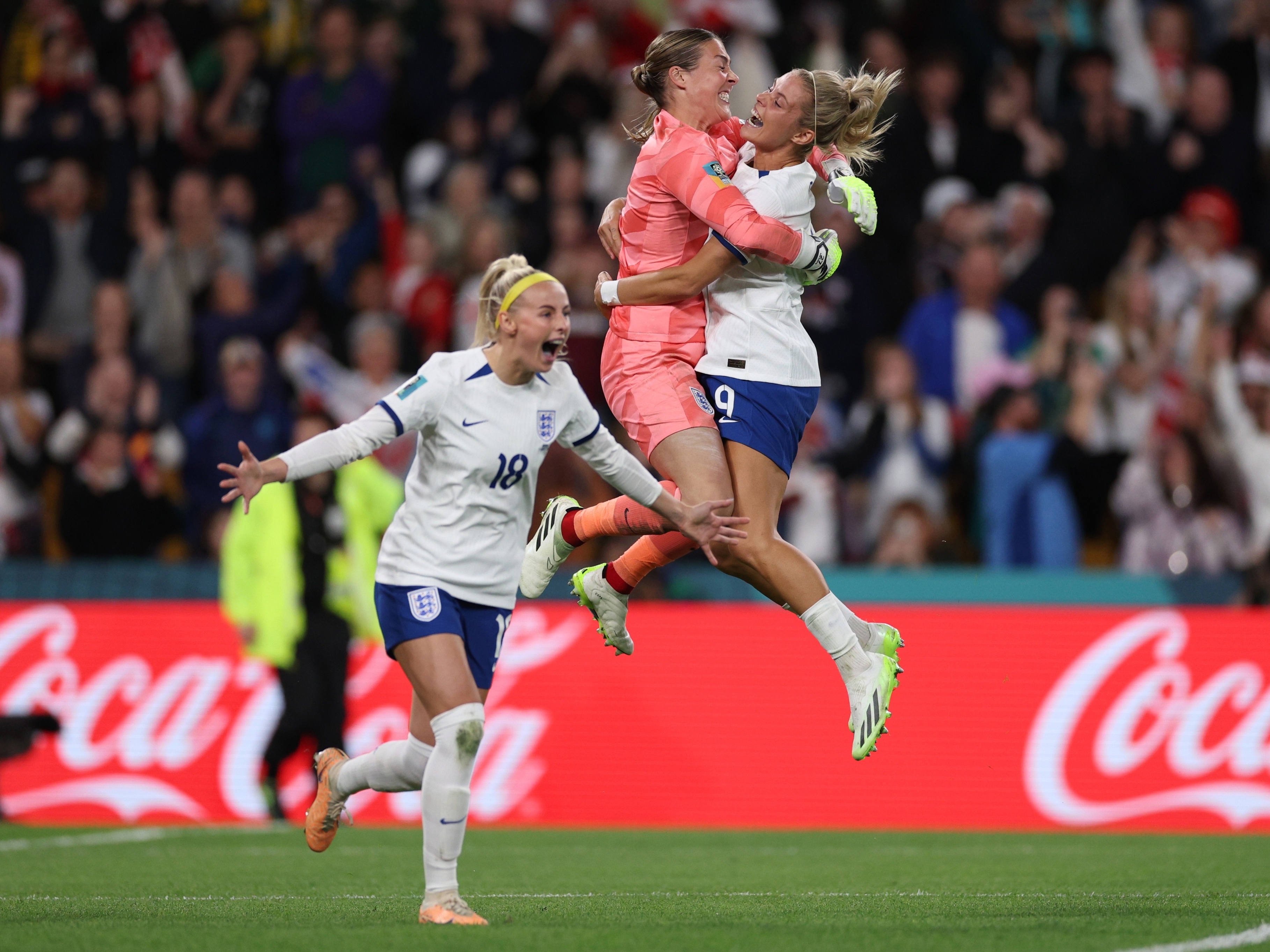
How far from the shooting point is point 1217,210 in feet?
45.3

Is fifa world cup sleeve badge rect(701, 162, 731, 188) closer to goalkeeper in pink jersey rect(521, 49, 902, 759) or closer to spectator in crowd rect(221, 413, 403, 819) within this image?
goalkeeper in pink jersey rect(521, 49, 902, 759)

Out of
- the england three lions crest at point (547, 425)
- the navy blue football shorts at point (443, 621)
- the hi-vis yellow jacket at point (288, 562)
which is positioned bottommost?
the hi-vis yellow jacket at point (288, 562)

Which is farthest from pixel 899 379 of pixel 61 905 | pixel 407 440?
pixel 61 905

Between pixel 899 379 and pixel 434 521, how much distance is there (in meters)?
6.36

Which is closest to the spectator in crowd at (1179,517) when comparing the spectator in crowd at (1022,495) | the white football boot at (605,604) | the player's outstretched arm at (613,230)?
the spectator in crowd at (1022,495)

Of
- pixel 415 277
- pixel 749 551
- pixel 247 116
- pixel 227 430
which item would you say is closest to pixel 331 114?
pixel 247 116

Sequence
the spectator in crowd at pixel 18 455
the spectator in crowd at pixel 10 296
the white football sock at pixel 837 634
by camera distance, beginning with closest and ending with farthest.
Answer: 1. the white football sock at pixel 837 634
2. the spectator in crowd at pixel 18 455
3. the spectator in crowd at pixel 10 296

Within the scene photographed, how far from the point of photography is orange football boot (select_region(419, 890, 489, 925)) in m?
6.36

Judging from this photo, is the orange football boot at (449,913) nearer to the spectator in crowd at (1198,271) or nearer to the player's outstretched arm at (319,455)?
the player's outstretched arm at (319,455)

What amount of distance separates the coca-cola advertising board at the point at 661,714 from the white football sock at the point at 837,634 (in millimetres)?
4726

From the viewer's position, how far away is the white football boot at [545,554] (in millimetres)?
7574

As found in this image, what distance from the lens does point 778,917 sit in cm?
678

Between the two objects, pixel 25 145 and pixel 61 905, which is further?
Result: pixel 25 145

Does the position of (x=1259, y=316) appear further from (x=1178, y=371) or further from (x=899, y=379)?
(x=899, y=379)
